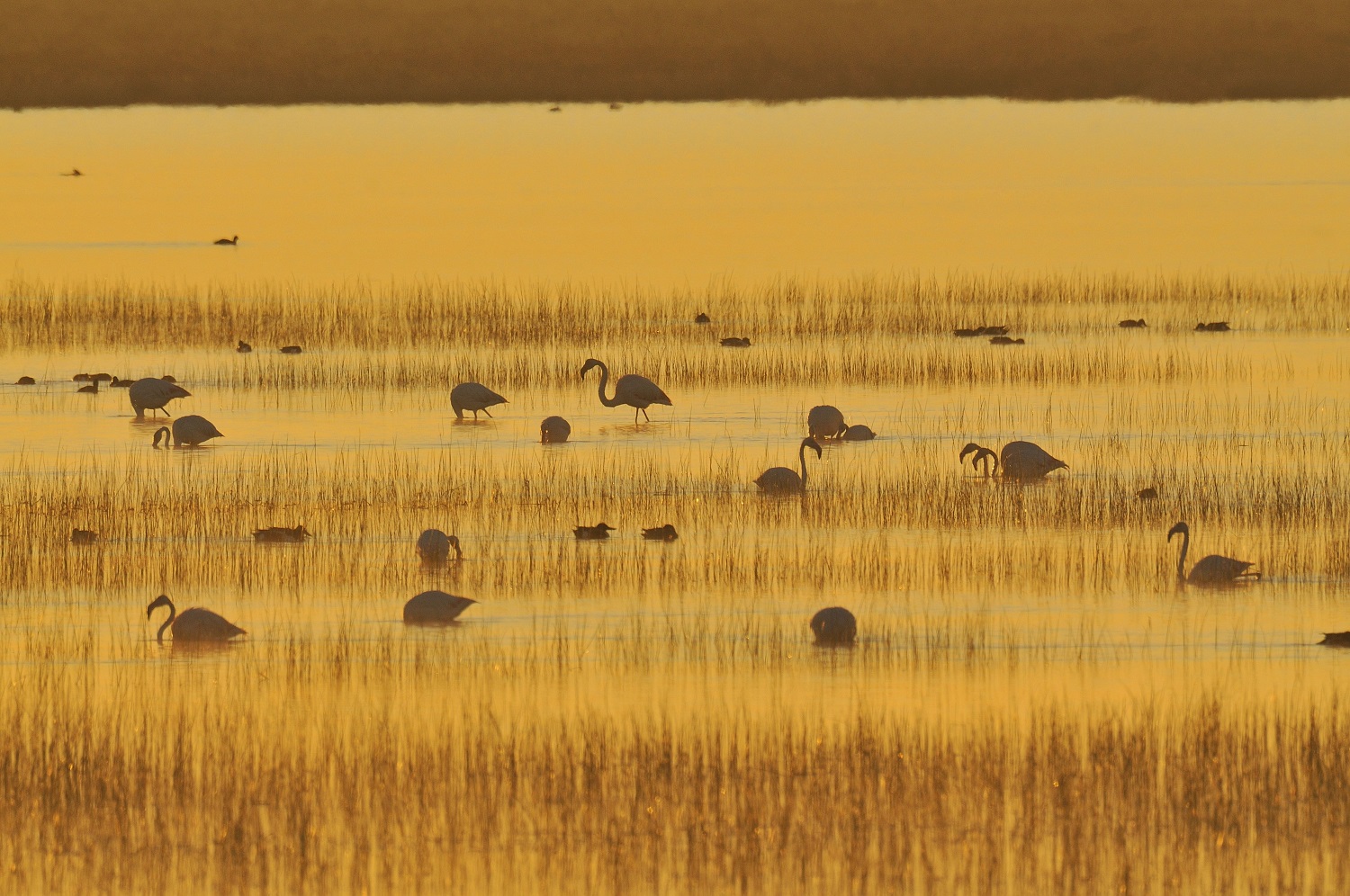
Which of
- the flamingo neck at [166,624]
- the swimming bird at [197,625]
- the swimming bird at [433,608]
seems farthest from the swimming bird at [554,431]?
the swimming bird at [197,625]

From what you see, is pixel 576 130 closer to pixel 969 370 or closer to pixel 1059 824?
pixel 969 370

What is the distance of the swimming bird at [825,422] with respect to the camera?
2164 centimetres

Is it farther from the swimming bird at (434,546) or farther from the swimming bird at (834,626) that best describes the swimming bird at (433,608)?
the swimming bird at (834,626)

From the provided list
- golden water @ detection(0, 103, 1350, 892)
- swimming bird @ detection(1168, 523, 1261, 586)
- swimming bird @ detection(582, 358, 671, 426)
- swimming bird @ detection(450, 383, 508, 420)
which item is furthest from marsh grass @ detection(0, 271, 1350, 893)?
swimming bird @ detection(450, 383, 508, 420)

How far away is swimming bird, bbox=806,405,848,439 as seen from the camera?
71.0 ft

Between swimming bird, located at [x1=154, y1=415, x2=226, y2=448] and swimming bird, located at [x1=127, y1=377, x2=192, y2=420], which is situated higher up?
swimming bird, located at [x1=127, y1=377, x2=192, y2=420]

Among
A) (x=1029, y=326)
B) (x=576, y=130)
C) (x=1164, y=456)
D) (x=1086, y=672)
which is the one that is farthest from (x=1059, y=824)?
(x=576, y=130)

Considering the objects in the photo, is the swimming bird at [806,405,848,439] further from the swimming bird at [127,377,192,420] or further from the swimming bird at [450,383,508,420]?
the swimming bird at [127,377,192,420]

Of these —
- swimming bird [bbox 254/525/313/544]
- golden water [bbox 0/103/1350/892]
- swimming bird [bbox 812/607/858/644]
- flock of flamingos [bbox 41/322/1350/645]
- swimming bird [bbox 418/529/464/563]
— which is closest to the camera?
golden water [bbox 0/103/1350/892]

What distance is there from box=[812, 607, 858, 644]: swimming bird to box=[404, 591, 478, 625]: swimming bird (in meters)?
2.15

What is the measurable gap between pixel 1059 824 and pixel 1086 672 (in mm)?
2714

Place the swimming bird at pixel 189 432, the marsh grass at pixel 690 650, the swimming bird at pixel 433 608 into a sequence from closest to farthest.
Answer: the marsh grass at pixel 690 650 < the swimming bird at pixel 433 608 < the swimming bird at pixel 189 432

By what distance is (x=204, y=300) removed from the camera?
35.5 metres

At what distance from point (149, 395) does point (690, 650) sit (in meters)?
11.4
